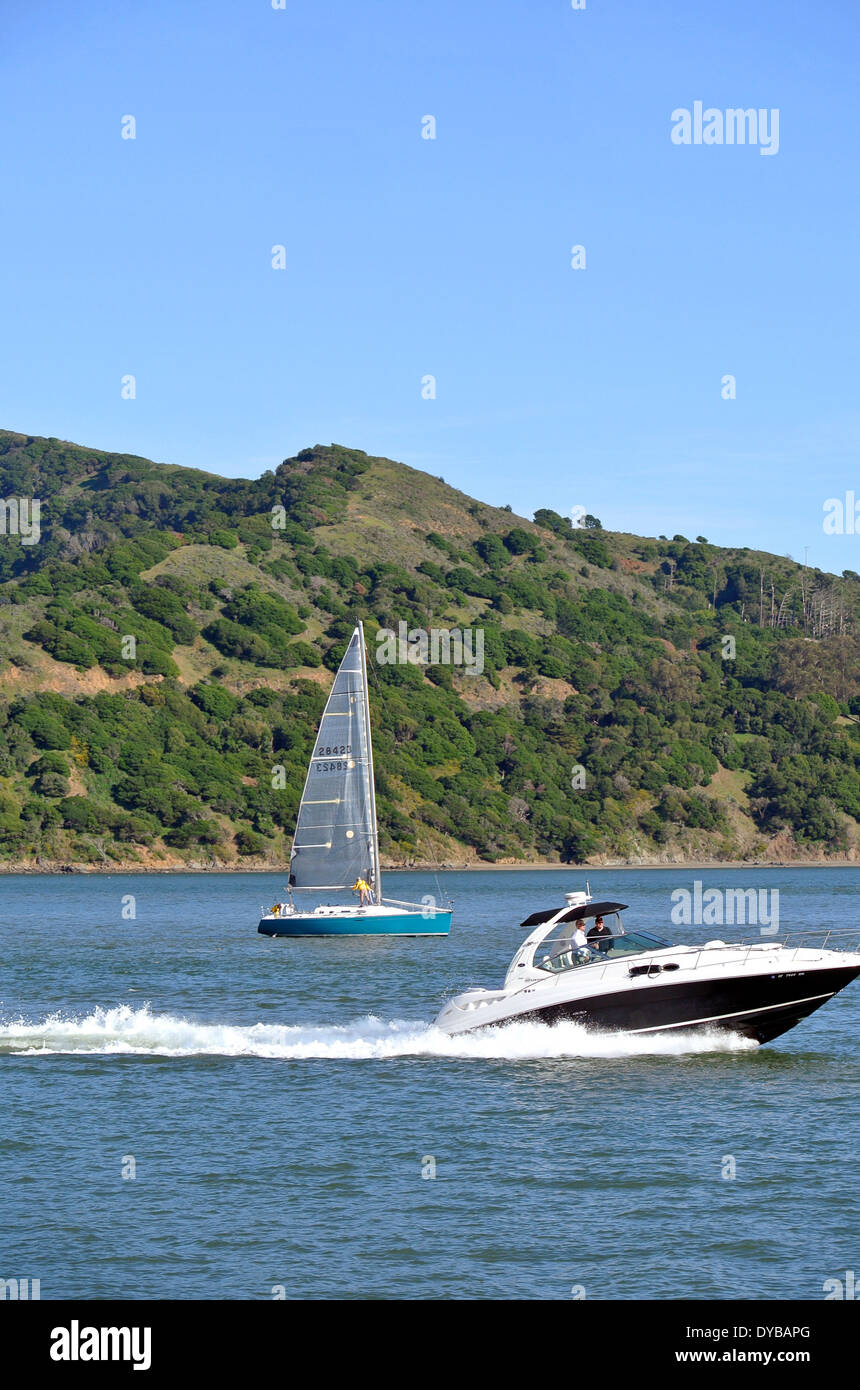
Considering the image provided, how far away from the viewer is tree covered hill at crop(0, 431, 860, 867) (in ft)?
434

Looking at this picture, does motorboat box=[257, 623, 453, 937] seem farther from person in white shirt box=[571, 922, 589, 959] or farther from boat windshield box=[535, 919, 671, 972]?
person in white shirt box=[571, 922, 589, 959]

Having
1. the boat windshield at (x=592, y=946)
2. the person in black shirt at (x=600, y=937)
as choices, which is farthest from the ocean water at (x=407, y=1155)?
the person in black shirt at (x=600, y=937)

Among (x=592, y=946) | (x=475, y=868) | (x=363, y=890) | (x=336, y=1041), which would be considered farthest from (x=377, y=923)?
(x=475, y=868)

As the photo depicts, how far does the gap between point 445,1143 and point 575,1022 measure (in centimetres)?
679

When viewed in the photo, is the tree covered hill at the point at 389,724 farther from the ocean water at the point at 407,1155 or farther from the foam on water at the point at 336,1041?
the ocean water at the point at 407,1155

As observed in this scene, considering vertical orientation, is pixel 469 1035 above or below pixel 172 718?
below

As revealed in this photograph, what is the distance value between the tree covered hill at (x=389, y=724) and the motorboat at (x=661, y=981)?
93.3 metres

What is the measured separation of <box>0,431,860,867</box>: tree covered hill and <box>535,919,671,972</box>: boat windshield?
305ft

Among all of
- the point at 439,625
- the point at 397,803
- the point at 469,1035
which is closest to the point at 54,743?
the point at 397,803

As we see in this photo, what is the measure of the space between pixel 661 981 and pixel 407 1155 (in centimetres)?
841

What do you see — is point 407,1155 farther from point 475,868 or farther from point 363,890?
point 475,868

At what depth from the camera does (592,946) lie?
103 ft
